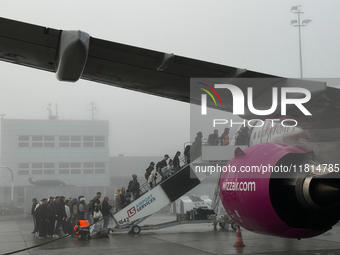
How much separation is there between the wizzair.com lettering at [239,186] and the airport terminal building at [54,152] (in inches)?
2633

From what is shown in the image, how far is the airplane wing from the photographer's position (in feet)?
15.0

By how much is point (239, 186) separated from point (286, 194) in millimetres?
870


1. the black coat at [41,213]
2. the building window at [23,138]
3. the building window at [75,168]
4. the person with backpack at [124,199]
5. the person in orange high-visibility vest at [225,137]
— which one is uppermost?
the building window at [23,138]

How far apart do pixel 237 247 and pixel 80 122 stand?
68925 mm

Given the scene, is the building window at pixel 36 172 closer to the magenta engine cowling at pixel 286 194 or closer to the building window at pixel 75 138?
the building window at pixel 75 138

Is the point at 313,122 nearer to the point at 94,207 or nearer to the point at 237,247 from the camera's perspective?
the point at 237,247

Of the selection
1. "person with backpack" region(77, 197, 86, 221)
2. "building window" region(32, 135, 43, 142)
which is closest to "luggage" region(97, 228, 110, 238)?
"person with backpack" region(77, 197, 86, 221)

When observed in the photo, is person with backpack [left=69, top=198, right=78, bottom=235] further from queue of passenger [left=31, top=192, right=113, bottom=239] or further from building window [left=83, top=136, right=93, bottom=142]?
building window [left=83, top=136, right=93, bottom=142]

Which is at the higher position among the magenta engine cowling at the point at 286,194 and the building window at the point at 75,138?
the building window at the point at 75,138

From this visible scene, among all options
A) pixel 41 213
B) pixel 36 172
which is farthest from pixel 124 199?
pixel 36 172

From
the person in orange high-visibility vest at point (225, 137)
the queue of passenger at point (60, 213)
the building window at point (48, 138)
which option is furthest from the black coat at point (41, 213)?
the building window at point (48, 138)

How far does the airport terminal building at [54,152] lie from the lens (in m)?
74.1

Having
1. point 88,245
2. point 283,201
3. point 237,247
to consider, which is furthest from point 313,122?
point 88,245

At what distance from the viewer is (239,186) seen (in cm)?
775
